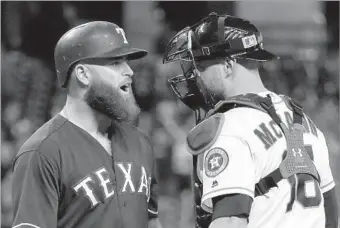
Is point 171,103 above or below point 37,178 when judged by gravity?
below

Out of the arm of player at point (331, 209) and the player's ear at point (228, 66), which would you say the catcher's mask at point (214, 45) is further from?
the arm of player at point (331, 209)

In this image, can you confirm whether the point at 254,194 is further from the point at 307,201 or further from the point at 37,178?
the point at 37,178

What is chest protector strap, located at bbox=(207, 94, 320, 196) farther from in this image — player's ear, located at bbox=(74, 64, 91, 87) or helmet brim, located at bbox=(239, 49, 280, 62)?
player's ear, located at bbox=(74, 64, 91, 87)

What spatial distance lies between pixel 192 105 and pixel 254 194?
0.74 meters

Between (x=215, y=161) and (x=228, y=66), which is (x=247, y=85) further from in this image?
(x=215, y=161)

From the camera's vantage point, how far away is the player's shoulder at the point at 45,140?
2.97m

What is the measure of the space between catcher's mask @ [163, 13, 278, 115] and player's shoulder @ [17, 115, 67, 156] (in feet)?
2.12

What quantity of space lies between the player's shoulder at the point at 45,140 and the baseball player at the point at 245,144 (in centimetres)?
62

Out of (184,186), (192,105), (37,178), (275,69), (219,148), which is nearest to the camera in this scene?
(219,148)

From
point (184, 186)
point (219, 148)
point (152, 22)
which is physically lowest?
point (184, 186)

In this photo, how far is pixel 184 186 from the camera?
7.75 metres

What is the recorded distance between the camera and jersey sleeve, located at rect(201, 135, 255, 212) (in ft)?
8.72

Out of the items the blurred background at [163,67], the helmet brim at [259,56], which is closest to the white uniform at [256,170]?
the helmet brim at [259,56]

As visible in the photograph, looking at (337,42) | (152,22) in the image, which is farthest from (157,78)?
(337,42)
